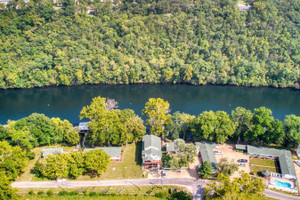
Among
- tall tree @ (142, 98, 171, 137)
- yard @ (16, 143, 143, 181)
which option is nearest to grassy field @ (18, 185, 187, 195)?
yard @ (16, 143, 143, 181)

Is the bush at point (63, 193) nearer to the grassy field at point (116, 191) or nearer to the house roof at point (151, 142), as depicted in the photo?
the grassy field at point (116, 191)

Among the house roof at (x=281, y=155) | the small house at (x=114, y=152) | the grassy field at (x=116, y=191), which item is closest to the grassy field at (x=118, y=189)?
the grassy field at (x=116, y=191)

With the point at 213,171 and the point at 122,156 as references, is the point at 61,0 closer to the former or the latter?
the point at 122,156

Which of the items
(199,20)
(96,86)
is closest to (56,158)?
(96,86)

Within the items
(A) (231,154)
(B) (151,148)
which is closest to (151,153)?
(B) (151,148)

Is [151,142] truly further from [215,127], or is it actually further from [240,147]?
[240,147]
